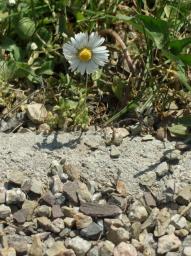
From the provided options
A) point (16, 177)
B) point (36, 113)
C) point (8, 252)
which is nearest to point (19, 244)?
point (8, 252)

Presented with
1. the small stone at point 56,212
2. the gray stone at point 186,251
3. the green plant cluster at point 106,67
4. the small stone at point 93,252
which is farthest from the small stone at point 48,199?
the gray stone at point 186,251

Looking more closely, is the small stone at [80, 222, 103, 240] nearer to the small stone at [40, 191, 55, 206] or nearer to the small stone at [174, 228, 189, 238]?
the small stone at [40, 191, 55, 206]

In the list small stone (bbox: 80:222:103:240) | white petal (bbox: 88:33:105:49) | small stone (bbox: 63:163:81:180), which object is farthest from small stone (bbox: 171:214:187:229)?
white petal (bbox: 88:33:105:49)

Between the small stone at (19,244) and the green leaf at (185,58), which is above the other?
the green leaf at (185,58)

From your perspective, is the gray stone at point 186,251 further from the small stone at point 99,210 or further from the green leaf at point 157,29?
the green leaf at point 157,29

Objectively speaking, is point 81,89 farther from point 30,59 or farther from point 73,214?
point 73,214

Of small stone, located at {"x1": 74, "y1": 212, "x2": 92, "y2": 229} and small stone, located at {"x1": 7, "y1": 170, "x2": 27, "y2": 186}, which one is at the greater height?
small stone, located at {"x1": 7, "y1": 170, "x2": 27, "y2": 186}
